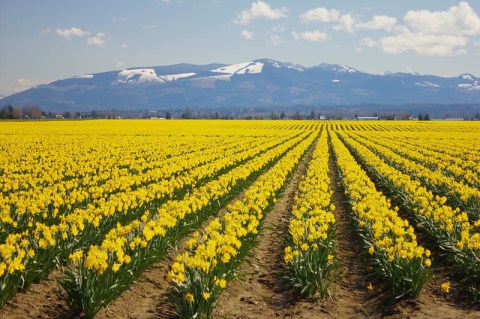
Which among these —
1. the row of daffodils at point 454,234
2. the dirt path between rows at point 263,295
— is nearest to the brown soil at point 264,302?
the dirt path between rows at point 263,295

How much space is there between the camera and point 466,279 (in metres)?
8.30

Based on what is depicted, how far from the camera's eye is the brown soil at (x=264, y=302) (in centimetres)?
711

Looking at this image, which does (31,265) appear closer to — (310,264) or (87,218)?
(87,218)

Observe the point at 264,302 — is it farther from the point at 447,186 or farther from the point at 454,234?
the point at 447,186

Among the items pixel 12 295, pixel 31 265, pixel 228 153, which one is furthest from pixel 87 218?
pixel 228 153

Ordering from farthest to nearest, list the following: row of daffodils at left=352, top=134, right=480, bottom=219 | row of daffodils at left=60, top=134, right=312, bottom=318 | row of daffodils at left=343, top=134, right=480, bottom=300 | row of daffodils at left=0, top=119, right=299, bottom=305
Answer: row of daffodils at left=352, top=134, right=480, bottom=219 → row of daffodils at left=343, top=134, right=480, bottom=300 → row of daffodils at left=0, top=119, right=299, bottom=305 → row of daffodils at left=60, top=134, right=312, bottom=318

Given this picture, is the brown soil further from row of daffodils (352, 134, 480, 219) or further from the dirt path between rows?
row of daffodils (352, 134, 480, 219)

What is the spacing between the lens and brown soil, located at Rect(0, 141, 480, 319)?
7.11 metres

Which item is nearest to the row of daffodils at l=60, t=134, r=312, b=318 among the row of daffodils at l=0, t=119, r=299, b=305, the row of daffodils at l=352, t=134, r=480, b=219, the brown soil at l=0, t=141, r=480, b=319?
the brown soil at l=0, t=141, r=480, b=319

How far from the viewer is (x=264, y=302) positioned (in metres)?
7.82

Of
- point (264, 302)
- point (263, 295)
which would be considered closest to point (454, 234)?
point (263, 295)

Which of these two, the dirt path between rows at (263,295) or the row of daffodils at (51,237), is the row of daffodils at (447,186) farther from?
the row of daffodils at (51,237)

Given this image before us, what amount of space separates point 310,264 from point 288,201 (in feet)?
26.6

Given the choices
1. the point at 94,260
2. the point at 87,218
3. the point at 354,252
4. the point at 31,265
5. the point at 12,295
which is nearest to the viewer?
the point at 94,260
